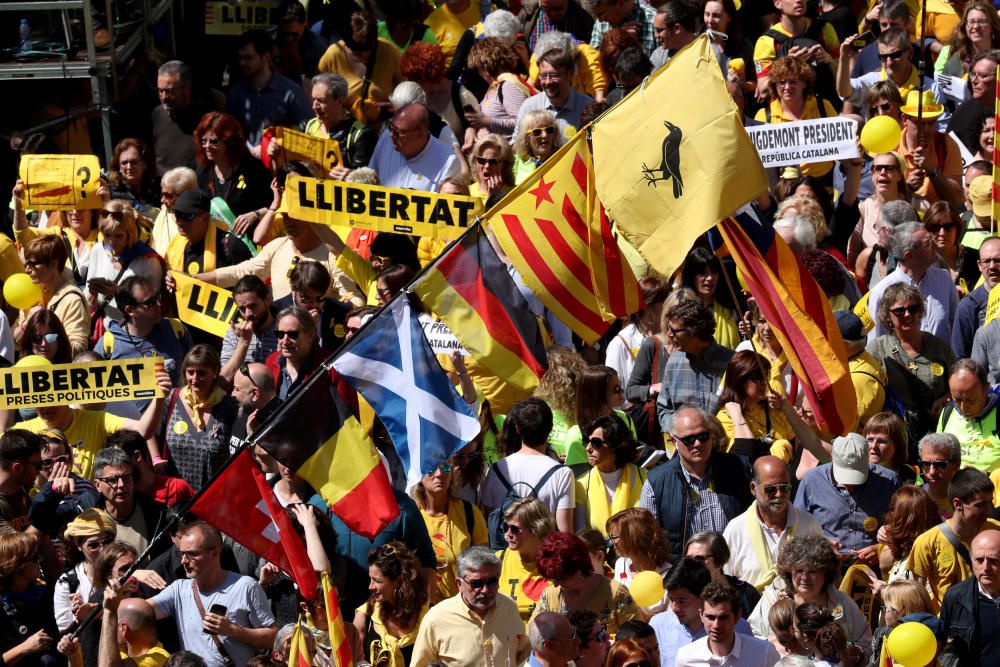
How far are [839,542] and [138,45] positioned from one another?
7842 mm

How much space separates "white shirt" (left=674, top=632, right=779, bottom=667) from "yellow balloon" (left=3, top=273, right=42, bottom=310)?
5464mm

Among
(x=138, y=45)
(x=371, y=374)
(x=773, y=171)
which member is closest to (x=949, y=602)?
(x=371, y=374)

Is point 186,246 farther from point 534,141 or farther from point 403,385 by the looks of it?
point 403,385

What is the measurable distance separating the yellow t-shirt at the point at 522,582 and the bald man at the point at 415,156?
4147 millimetres

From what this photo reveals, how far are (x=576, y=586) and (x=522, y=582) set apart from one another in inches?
24.2

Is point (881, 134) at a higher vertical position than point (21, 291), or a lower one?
higher

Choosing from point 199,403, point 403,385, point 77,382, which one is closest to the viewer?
point 403,385

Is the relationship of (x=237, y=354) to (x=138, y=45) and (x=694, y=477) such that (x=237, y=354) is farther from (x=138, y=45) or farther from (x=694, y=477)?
(x=138, y=45)

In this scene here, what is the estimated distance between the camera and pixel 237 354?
531 inches

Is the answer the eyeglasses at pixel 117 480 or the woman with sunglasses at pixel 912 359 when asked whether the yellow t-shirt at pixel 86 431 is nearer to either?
the eyeglasses at pixel 117 480

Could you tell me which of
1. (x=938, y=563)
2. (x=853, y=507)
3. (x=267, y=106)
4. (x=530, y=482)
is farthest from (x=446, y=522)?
(x=267, y=106)

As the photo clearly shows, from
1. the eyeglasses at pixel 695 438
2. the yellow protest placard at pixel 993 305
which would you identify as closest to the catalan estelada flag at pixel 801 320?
the eyeglasses at pixel 695 438

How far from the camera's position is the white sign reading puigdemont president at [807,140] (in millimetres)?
13836

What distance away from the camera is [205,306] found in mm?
13797
